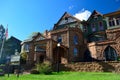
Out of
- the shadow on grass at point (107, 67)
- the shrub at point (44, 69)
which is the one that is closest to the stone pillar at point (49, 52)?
the shrub at point (44, 69)

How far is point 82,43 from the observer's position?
3650 centimetres

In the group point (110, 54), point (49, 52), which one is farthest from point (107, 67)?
point (49, 52)

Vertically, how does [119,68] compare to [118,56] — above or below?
below

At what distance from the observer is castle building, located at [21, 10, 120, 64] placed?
102 ft

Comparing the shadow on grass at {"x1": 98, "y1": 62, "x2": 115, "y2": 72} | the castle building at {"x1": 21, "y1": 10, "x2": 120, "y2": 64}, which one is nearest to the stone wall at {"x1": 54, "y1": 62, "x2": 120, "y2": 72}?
the shadow on grass at {"x1": 98, "y1": 62, "x2": 115, "y2": 72}

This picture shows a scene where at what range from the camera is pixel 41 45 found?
111 feet

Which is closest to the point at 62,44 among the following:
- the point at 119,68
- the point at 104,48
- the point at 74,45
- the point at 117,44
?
the point at 74,45

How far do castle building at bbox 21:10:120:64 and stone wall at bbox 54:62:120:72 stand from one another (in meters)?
5.05

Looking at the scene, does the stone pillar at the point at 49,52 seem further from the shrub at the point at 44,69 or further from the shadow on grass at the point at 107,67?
the shadow on grass at the point at 107,67

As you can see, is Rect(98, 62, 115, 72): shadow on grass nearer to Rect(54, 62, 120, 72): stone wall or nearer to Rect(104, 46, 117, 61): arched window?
Rect(54, 62, 120, 72): stone wall

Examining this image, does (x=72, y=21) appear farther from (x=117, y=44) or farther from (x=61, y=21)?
(x=117, y=44)

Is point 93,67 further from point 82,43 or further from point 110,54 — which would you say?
point 82,43

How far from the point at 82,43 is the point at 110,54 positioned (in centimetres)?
786

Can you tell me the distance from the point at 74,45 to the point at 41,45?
7.33 metres
